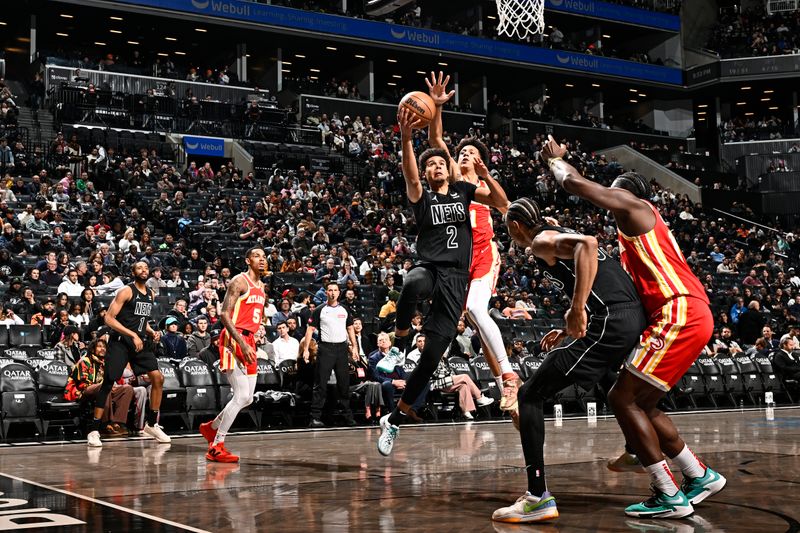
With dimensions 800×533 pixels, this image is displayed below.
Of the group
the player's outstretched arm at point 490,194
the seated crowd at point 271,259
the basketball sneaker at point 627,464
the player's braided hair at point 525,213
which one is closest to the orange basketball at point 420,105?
the player's outstretched arm at point 490,194

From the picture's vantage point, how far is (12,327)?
13.0m

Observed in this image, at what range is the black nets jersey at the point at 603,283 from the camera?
5.44 m

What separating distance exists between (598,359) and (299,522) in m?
1.94

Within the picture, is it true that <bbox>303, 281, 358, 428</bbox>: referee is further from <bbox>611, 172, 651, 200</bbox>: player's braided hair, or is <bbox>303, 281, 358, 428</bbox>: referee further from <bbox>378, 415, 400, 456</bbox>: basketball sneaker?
<bbox>611, 172, 651, 200</bbox>: player's braided hair

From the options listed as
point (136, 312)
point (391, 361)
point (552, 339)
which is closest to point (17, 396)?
point (136, 312)

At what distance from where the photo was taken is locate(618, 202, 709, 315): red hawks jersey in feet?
17.7

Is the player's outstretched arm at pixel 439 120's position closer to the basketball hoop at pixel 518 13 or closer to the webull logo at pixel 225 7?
the basketball hoop at pixel 518 13

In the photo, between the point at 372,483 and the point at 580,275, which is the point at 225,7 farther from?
the point at 580,275

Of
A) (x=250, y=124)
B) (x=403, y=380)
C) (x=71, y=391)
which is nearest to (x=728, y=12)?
(x=250, y=124)

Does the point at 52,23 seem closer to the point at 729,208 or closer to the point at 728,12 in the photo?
the point at 729,208

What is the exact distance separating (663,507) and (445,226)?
107 inches

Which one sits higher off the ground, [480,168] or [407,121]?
[407,121]

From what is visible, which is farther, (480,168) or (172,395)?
(172,395)

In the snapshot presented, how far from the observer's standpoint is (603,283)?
5461 millimetres
